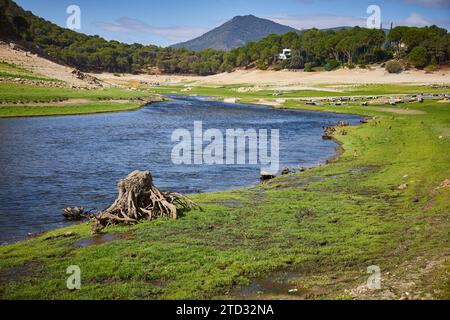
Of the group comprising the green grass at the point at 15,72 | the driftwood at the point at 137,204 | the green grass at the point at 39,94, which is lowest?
the driftwood at the point at 137,204

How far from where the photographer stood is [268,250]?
725 inches

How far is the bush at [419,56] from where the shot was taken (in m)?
148

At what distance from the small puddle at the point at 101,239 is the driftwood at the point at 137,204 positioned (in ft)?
3.85

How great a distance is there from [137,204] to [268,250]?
833 cm

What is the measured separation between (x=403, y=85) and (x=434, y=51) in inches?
1449

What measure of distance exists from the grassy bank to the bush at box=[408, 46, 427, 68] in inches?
5178

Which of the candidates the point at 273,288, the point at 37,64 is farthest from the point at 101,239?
the point at 37,64

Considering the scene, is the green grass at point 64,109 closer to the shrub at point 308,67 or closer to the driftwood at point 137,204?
the driftwood at point 137,204

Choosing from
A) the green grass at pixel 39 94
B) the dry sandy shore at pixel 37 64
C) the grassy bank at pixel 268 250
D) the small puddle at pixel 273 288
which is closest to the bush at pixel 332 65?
the dry sandy shore at pixel 37 64

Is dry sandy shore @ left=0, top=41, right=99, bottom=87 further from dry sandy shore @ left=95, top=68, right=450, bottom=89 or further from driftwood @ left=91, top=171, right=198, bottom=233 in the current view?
driftwood @ left=91, top=171, right=198, bottom=233

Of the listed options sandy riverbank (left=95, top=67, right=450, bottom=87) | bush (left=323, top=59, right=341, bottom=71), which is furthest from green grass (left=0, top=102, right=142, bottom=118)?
bush (left=323, top=59, right=341, bottom=71)

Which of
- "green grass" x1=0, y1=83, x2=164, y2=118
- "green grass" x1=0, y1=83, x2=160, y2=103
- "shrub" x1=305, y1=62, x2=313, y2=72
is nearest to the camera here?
"green grass" x1=0, y1=83, x2=164, y2=118

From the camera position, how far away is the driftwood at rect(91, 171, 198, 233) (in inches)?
877
